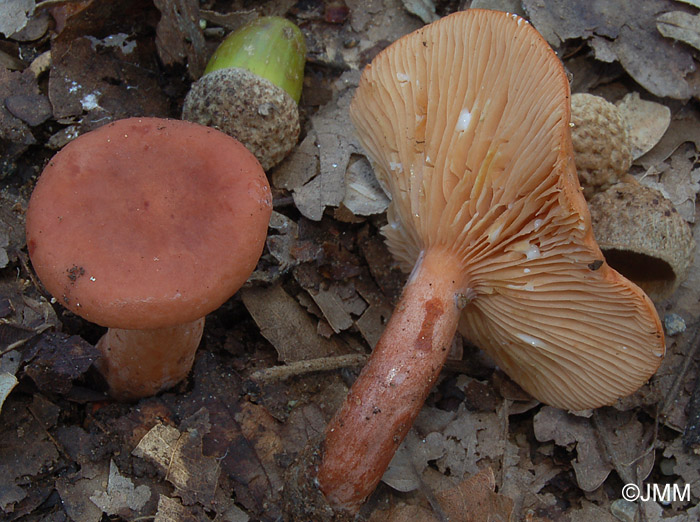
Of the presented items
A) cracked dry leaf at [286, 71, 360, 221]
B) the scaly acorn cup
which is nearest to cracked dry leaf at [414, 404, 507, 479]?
cracked dry leaf at [286, 71, 360, 221]

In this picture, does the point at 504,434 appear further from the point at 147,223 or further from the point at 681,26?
the point at 681,26

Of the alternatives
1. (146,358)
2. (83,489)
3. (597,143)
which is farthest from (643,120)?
(83,489)

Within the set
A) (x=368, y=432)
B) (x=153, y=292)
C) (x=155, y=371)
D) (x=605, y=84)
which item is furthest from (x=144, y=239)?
(x=605, y=84)

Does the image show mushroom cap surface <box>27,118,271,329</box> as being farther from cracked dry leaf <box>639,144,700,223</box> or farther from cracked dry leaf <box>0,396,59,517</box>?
cracked dry leaf <box>639,144,700,223</box>

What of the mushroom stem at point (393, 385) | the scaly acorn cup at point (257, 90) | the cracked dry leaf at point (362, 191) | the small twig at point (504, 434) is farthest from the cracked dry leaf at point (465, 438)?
the scaly acorn cup at point (257, 90)

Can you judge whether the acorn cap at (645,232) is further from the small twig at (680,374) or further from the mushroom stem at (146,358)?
the mushroom stem at (146,358)

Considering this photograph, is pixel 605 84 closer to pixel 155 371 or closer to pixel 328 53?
pixel 328 53
